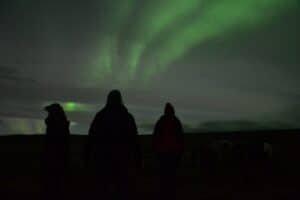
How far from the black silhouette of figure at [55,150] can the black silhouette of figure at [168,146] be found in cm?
205

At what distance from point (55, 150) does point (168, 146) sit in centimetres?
A: 251

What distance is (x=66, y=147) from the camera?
992cm

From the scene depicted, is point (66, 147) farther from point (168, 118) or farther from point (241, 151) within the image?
point (241, 151)

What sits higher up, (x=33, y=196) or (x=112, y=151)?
(x=112, y=151)

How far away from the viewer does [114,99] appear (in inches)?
299

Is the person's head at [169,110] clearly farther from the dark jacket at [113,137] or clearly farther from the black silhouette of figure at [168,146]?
the dark jacket at [113,137]

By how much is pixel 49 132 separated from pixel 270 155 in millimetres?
19356

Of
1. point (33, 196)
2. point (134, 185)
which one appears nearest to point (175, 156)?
point (33, 196)

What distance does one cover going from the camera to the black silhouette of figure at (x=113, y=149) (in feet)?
23.5

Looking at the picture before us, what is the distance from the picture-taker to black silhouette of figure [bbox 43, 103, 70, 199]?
9766 millimetres

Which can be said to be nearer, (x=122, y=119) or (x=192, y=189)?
(x=122, y=119)

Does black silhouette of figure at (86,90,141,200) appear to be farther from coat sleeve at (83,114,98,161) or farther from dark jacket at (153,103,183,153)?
dark jacket at (153,103,183,153)

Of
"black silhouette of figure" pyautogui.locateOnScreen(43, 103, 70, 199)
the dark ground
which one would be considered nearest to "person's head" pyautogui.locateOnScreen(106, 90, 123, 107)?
"black silhouette of figure" pyautogui.locateOnScreen(43, 103, 70, 199)

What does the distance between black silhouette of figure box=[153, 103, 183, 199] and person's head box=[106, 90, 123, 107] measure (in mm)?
2553
